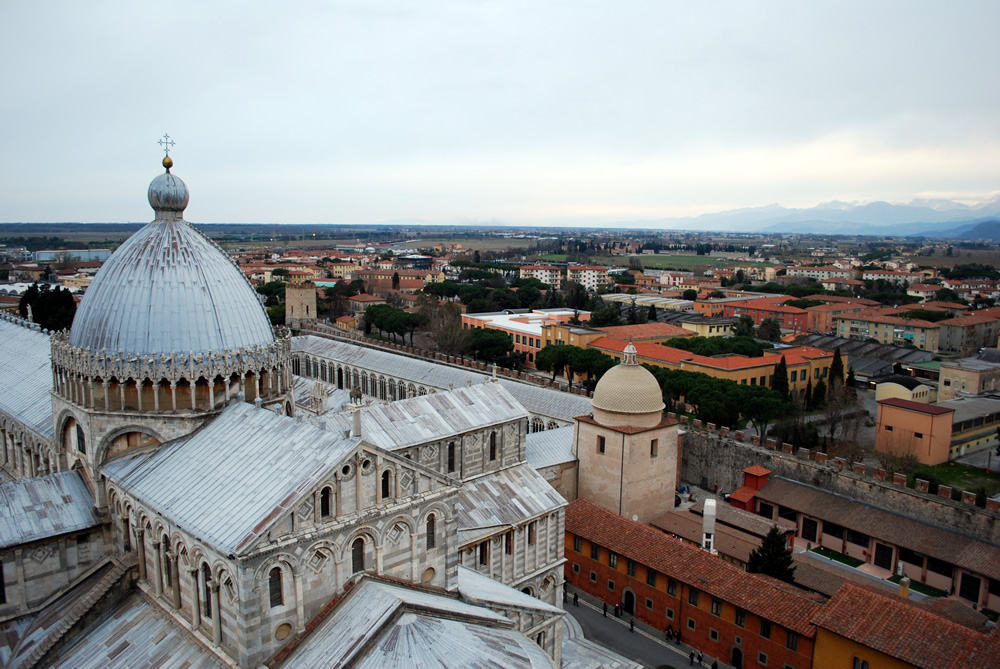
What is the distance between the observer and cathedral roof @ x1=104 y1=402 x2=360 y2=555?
1414 centimetres

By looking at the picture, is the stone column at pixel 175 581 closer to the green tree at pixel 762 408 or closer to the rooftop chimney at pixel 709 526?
the rooftop chimney at pixel 709 526

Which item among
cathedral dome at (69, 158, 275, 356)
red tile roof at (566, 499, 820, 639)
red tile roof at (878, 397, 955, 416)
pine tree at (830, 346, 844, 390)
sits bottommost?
red tile roof at (566, 499, 820, 639)

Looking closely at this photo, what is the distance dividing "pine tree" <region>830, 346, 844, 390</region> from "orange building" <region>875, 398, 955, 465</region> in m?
11.6

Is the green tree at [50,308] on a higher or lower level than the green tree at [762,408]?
higher

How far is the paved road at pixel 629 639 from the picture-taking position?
25.8 meters

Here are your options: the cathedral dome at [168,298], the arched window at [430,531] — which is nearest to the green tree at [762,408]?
the arched window at [430,531]

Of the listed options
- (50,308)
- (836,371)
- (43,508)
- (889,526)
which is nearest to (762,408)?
(889,526)

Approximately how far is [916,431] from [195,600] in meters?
45.1

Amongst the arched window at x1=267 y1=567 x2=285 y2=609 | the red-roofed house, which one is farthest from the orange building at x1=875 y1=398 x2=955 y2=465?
the arched window at x1=267 y1=567 x2=285 y2=609

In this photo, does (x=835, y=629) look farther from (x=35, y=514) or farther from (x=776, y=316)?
(x=776, y=316)

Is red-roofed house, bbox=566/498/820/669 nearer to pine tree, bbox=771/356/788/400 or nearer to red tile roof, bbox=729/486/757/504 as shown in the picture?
red tile roof, bbox=729/486/757/504

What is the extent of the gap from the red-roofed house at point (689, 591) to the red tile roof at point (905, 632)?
1101mm

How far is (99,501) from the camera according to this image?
59.3 ft

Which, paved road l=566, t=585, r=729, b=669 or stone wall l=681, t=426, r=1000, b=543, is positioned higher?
stone wall l=681, t=426, r=1000, b=543
